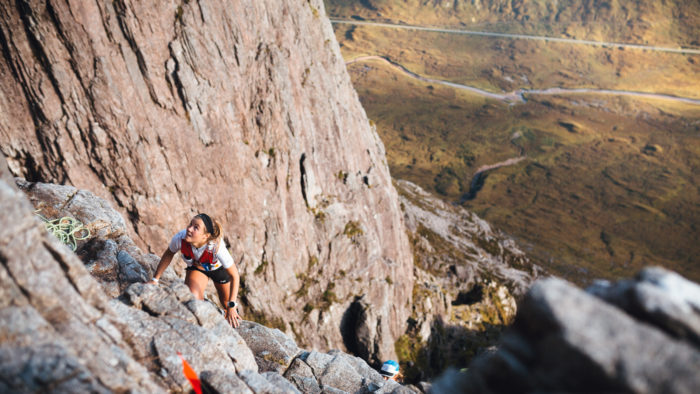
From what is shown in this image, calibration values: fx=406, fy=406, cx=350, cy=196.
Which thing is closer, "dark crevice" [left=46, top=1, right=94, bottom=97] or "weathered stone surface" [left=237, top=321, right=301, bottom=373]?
"weathered stone surface" [left=237, top=321, right=301, bottom=373]

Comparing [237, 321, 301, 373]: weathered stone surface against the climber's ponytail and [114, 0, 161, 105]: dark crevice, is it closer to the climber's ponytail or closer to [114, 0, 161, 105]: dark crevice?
the climber's ponytail

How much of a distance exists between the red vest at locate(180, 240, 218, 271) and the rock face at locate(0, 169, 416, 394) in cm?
188

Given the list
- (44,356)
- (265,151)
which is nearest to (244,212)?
(265,151)

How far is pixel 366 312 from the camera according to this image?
259 ft

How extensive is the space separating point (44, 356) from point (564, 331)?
9.82 metres

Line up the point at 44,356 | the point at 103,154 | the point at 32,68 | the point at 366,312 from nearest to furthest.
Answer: the point at 44,356 < the point at 32,68 < the point at 103,154 < the point at 366,312

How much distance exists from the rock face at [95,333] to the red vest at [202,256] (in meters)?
1.88

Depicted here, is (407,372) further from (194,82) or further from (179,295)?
(179,295)

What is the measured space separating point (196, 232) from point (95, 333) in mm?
5677

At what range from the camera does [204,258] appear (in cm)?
1648

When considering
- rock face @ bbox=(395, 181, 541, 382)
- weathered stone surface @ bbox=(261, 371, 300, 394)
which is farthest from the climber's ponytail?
rock face @ bbox=(395, 181, 541, 382)

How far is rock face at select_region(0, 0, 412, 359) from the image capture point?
36.2m

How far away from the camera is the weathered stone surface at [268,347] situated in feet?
58.2

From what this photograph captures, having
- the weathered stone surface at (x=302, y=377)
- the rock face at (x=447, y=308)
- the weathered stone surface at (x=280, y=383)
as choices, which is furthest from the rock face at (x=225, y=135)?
the rock face at (x=447, y=308)
